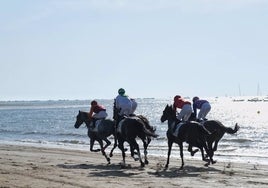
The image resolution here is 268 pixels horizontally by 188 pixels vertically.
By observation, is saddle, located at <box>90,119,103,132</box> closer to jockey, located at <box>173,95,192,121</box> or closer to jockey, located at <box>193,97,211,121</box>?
jockey, located at <box>173,95,192,121</box>

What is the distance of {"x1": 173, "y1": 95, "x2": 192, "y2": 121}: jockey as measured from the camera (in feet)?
65.9

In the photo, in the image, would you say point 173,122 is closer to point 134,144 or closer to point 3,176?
point 134,144

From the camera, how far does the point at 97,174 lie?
17844 mm

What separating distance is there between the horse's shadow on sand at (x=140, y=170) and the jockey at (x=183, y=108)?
1.87m

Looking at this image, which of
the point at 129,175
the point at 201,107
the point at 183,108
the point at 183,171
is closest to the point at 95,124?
the point at 183,108

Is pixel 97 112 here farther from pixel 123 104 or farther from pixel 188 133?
pixel 188 133

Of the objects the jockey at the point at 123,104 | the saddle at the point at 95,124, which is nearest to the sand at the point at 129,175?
the saddle at the point at 95,124

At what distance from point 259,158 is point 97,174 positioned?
37.8 ft

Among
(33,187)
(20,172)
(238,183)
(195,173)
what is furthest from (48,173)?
(238,183)

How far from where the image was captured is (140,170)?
750 inches

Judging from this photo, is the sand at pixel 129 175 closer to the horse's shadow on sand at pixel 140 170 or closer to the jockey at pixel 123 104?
the horse's shadow on sand at pixel 140 170

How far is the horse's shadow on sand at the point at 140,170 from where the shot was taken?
58.4ft

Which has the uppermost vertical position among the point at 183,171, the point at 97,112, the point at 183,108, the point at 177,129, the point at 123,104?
the point at 123,104

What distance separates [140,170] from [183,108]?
2.86 metres
